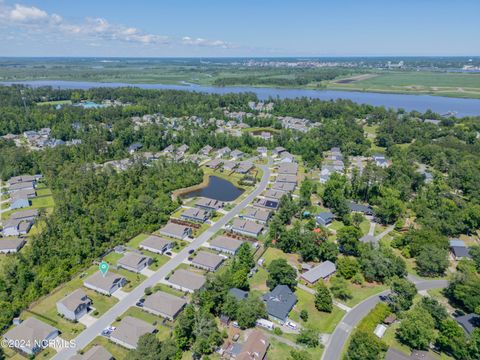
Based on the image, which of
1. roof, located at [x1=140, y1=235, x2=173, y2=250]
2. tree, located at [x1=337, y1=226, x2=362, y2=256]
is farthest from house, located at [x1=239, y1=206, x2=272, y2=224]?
roof, located at [x1=140, y1=235, x2=173, y2=250]

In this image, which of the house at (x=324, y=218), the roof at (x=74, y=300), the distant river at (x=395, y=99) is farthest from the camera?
the distant river at (x=395, y=99)

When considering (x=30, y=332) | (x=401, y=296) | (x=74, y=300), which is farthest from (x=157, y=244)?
(x=401, y=296)

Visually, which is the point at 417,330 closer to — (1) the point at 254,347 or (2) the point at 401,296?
(2) the point at 401,296

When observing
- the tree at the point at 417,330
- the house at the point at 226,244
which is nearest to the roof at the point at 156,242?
the house at the point at 226,244

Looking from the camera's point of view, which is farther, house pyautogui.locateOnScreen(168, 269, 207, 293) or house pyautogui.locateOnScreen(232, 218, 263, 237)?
house pyautogui.locateOnScreen(232, 218, 263, 237)

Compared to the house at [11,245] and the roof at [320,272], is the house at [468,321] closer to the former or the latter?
the roof at [320,272]

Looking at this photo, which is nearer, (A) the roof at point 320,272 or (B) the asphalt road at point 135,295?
(B) the asphalt road at point 135,295

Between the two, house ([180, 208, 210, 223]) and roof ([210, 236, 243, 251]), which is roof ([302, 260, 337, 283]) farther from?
house ([180, 208, 210, 223])
